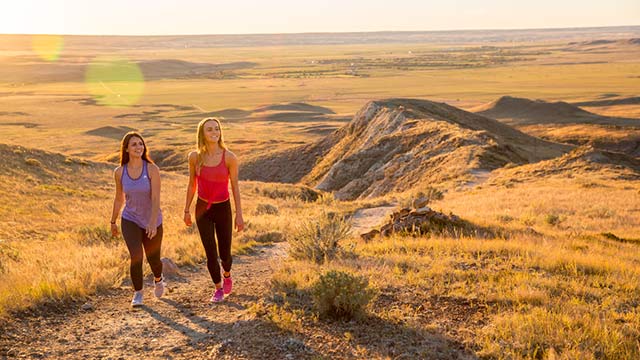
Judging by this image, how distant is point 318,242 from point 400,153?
28.8 m

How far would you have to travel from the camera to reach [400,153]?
122 feet

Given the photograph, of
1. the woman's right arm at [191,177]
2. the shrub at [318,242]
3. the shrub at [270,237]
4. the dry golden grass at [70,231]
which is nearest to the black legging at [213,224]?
the woman's right arm at [191,177]

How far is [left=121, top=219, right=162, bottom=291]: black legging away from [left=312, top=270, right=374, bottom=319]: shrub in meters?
2.07

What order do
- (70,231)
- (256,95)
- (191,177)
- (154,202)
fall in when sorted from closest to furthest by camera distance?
(154,202), (191,177), (70,231), (256,95)

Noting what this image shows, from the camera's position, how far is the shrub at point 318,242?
29.3 ft

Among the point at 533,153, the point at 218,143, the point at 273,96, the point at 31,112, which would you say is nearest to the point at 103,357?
Answer: the point at 218,143

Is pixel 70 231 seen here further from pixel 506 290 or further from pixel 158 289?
pixel 506 290

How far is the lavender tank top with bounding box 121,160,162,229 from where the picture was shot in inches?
261

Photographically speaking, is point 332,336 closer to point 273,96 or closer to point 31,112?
point 31,112

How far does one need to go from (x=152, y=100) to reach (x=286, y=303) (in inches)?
4590

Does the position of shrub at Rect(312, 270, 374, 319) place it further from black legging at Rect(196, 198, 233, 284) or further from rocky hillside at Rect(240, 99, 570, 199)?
rocky hillside at Rect(240, 99, 570, 199)

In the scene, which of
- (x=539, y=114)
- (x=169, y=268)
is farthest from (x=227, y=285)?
(x=539, y=114)

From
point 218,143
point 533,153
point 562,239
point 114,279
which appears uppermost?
point 218,143

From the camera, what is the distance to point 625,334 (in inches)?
211
